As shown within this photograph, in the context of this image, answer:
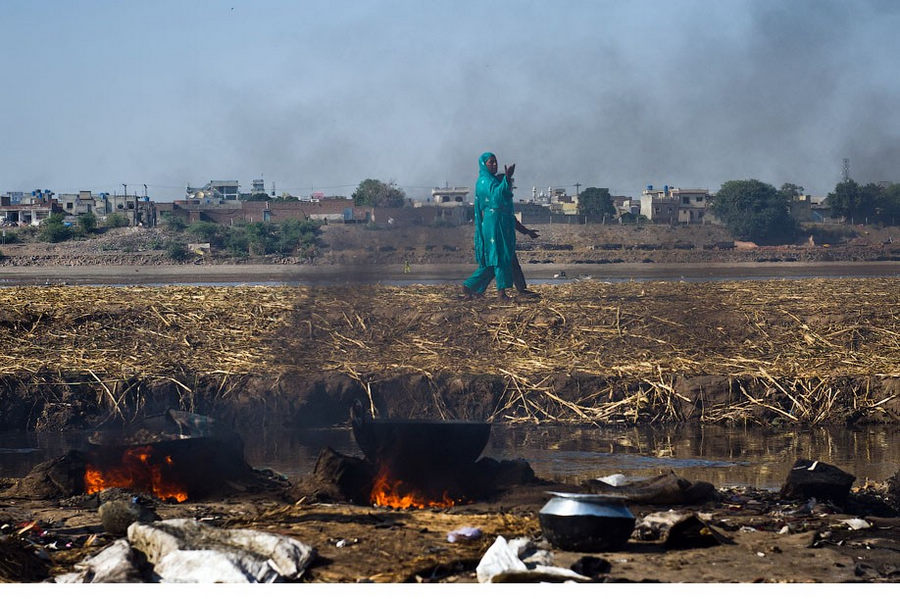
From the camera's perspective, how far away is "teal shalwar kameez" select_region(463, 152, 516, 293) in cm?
1686

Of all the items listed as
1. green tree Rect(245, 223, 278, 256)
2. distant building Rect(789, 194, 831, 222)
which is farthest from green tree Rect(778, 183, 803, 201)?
green tree Rect(245, 223, 278, 256)

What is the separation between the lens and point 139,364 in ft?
42.4

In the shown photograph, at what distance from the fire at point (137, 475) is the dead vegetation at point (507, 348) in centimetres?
350

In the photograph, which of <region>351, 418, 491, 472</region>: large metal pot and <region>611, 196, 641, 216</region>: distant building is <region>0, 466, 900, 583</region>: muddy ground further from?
<region>611, 196, 641, 216</region>: distant building

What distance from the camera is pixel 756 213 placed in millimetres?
54594

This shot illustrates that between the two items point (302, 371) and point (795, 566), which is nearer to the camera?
point (795, 566)

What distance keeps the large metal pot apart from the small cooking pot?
75.7 inches

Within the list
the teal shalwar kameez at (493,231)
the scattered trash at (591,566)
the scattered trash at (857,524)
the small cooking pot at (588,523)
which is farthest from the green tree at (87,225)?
the scattered trash at (591,566)

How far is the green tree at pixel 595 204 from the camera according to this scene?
210ft

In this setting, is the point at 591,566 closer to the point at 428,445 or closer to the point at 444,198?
the point at 428,445

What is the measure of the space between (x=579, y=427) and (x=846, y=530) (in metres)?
4.84

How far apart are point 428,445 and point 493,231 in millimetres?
9087

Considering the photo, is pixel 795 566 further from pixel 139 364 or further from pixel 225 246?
pixel 225 246
